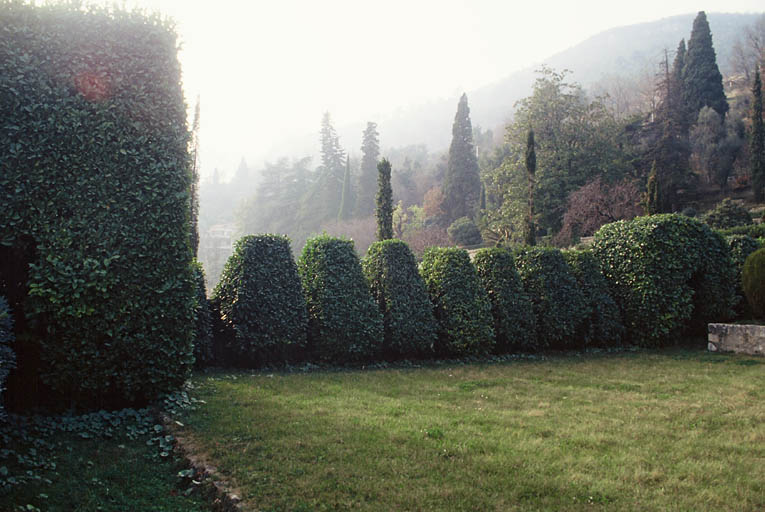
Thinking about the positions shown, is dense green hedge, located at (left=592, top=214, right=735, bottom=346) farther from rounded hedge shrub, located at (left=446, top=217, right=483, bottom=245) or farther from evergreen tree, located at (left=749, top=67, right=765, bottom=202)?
rounded hedge shrub, located at (left=446, top=217, right=483, bottom=245)

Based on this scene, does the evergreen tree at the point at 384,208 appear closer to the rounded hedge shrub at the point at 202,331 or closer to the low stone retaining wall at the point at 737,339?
the rounded hedge shrub at the point at 202,331

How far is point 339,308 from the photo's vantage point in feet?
28.6

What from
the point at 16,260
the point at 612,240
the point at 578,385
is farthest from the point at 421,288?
the point at 16,260

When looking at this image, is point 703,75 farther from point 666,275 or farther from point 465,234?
point 666,275

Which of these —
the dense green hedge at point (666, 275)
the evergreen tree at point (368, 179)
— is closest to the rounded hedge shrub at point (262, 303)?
the dense green hedge at point (666, 275)

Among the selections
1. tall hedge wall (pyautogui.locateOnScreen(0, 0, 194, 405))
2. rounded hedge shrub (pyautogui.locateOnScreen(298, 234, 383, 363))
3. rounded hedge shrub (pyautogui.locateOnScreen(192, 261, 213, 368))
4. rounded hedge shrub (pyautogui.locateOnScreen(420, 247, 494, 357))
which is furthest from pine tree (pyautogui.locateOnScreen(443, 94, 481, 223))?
tall hedge wall (pyautogui.locateOnScreen(0, 0, 194, 405))

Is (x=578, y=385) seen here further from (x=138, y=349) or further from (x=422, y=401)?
(x=138, y=349)

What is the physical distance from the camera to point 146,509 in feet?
11.4

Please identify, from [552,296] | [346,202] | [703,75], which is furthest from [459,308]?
[346,202]

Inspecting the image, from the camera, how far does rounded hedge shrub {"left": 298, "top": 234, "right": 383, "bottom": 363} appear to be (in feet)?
28.4

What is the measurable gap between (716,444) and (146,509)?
505cm

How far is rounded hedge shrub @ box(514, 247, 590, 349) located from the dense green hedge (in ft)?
4.14

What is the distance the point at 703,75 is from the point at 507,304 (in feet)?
132

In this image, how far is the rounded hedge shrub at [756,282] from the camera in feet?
32.7
